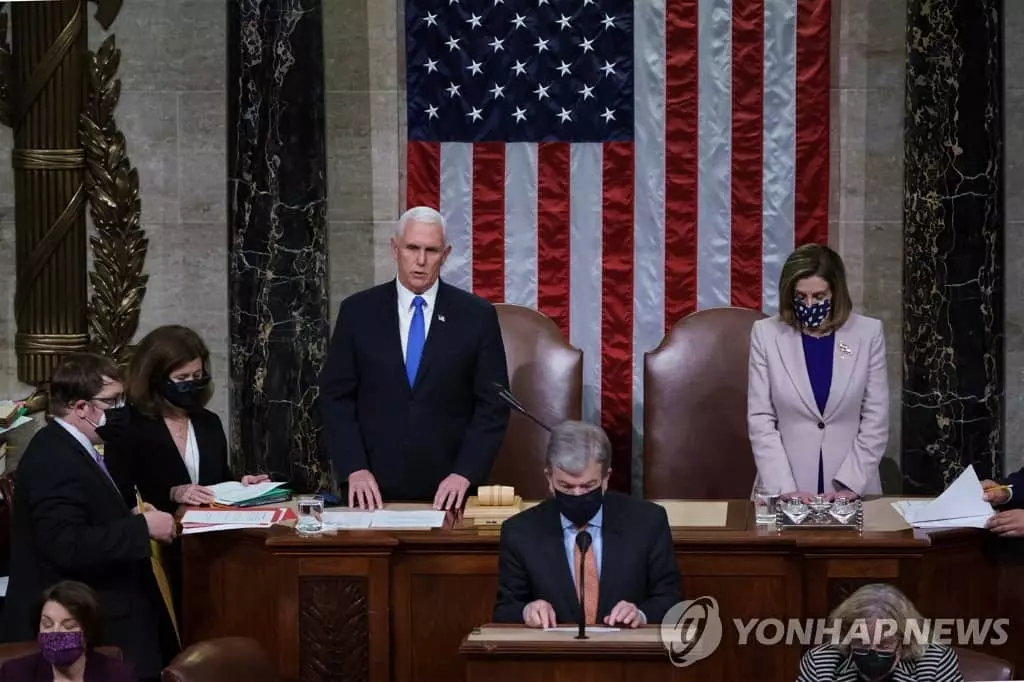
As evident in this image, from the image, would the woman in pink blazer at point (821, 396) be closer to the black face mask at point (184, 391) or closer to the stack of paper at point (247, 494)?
the stack of paper at point (247, 494)

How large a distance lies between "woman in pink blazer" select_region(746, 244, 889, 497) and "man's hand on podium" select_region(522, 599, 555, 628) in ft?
6.17

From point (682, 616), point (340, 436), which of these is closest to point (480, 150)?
point (340, 436)

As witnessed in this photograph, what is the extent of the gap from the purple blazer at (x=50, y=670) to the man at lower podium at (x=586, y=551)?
1.14m

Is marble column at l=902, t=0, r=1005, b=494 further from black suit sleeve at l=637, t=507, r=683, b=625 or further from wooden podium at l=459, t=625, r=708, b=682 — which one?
wooden podium at l=459, t=625, r=708, b=682

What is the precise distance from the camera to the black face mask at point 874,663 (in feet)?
15.9

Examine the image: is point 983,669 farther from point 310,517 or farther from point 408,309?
point 408,309

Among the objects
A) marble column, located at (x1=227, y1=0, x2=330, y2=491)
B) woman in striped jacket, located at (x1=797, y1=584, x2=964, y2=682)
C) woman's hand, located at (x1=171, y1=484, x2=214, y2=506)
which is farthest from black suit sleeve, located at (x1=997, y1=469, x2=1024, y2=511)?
marble column, located at (x1=227, y1=0, x2=330, y2=491)

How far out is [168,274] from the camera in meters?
8.86

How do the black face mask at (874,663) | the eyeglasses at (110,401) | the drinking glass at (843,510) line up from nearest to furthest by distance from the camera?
the black face mask at (874,663) < the eyeglasses at (110,401) < the drinking glass at (843,510)

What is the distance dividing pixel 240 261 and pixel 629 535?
3.62 metres

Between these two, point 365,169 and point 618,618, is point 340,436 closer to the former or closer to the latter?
point 618,618

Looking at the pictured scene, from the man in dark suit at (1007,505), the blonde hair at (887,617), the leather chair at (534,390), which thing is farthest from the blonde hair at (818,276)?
the blonde hair at (887,617)

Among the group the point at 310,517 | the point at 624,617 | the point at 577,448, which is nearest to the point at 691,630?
the point at 624,617

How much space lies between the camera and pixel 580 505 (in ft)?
17.4
